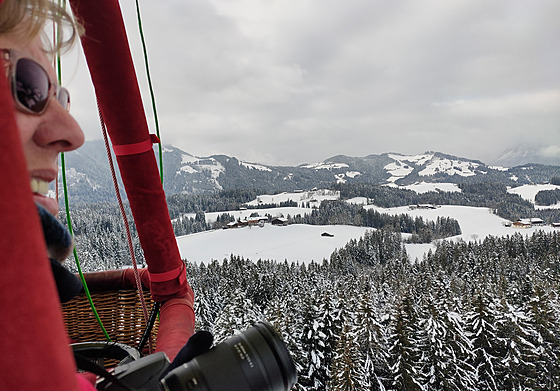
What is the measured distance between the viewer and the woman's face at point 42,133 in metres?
0.66

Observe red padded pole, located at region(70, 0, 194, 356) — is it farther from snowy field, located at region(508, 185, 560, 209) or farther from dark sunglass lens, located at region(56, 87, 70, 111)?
snowy field, located at region(508, 185, 560, 209)

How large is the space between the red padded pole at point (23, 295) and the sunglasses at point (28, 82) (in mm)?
283

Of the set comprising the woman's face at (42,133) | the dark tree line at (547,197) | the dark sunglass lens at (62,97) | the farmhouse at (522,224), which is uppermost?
the dark sunglass lens at (62,97)

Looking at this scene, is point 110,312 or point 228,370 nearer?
point 228,370

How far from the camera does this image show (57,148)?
0.75 m

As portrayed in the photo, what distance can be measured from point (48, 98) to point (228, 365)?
2.74 ft

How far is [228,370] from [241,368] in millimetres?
39

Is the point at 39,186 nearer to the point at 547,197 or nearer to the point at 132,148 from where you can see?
the point at 132,148

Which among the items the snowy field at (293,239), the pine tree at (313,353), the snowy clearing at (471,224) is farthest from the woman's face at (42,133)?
the snowy clearing at (471,224)

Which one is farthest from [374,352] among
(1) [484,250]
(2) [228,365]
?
(1) [484,250]

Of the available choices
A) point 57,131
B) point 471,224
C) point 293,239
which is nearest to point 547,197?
point 471,224

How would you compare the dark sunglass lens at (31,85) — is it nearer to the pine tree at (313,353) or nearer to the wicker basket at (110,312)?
the wicker basket at (110,312)

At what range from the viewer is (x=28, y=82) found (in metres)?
0.66

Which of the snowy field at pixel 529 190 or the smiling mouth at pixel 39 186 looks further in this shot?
the snowy field at pixel 529 190
